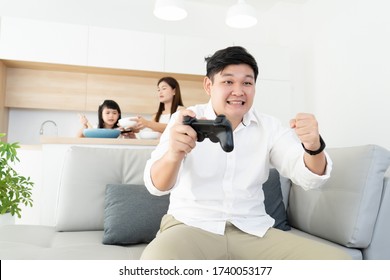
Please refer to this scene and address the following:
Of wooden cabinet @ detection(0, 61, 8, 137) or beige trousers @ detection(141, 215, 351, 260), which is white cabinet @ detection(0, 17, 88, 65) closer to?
wooden cabinet @ detection(0, 61, 8, 137)

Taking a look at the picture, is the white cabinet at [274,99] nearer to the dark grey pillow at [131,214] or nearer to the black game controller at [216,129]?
the dark grey pillow at [131,214]

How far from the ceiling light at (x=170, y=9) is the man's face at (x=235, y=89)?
1.62m

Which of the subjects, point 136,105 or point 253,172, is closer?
point 253,172

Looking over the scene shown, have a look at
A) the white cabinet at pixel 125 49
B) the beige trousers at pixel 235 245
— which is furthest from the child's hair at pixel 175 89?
the beige trousers at pixel 235 245

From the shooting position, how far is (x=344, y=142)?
3.51m

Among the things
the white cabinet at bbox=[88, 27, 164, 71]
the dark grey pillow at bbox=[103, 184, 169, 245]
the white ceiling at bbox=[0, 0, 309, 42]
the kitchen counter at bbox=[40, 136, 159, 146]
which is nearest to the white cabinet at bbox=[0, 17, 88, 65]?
the white cabinet at bbox=[88, 27, 164, 71]

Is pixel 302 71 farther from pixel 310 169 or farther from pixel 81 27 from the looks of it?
pixel 310 169

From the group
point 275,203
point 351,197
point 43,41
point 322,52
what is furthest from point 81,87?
point 351,197

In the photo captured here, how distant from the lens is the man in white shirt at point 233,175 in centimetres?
104

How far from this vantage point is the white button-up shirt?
1161mm

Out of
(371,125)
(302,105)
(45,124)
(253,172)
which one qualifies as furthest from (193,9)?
(253,172)

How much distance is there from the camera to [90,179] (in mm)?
1695

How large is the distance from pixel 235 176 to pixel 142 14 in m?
3.57
